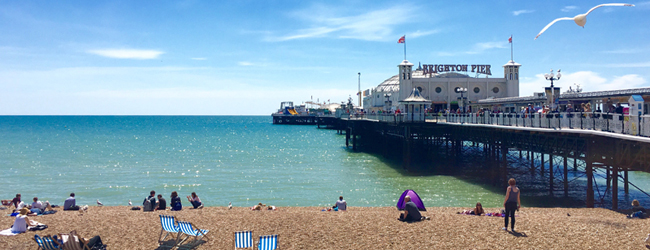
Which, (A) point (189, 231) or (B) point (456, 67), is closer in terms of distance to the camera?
(A) point (189, 231)

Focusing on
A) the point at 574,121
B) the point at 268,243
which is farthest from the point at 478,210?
the point at 268,243

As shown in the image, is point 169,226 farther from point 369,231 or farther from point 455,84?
point 455,84

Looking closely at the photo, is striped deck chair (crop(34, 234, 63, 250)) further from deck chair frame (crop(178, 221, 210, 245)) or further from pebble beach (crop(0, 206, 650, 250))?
deck chair frame (crop(178, 221, 210, 245))

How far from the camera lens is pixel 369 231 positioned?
11438 millimetres

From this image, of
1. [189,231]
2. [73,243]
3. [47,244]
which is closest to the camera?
[73,243]

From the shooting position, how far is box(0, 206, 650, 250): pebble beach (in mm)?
10352

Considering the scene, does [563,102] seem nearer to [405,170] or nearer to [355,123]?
[405,170]

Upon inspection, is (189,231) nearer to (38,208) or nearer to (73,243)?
(73,243)

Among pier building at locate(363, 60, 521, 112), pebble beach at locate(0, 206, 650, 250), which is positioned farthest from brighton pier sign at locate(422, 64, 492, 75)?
pebble beach at locate(0, 206, 650, 250)

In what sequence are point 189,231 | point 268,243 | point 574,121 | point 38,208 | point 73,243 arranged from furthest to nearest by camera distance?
point 574,121 < point 38,208 < point 189,231 < point 73,243 < point 268,243

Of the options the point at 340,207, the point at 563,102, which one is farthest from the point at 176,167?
the point at 563,102

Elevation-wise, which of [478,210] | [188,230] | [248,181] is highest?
[188,230]

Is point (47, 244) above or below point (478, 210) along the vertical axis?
Result: above

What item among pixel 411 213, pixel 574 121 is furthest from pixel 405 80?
pixel 411 213
